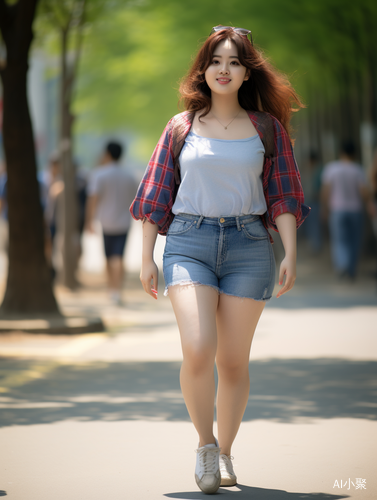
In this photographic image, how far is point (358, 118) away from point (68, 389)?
1629 centimetres

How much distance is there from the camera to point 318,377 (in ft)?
24.2

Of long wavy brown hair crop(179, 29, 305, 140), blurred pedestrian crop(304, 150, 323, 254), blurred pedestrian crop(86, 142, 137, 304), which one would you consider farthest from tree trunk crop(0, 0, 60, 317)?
blurred pedestrian crop(304, 150, 323, 254)

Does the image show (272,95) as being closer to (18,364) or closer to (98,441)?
(98,441)

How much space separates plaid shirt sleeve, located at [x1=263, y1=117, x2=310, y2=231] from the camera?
456 cm

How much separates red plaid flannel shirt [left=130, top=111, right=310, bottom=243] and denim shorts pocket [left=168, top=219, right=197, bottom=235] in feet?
0.24

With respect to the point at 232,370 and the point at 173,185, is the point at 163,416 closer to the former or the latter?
the point at 232,370

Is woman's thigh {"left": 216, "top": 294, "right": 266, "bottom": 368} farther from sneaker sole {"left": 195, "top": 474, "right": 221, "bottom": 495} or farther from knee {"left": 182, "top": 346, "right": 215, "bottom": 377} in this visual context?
sneaker sole {"left": 195, "top": 474, "right": 221, "bottom": 495}

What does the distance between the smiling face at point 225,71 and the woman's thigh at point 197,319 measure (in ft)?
3.13

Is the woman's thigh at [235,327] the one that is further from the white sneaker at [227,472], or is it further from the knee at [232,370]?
the white sneaker at [227,472]

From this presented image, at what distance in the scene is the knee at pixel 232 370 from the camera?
4504 millimetres

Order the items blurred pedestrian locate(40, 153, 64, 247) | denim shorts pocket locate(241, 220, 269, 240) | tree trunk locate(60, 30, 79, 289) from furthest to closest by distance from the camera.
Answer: blurred pedestrian locate(40, 153, 64, 247)
tree trunk locate(60, 30, 79, 289)
denim shorts pocket locate(241, 220, 269, 240)

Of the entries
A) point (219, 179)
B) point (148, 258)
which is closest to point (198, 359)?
point (148, 258)

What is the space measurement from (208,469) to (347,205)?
11.4 m

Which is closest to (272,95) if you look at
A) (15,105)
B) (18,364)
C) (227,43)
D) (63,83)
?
(227,43)
